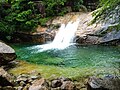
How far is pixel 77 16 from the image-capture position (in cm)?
2369

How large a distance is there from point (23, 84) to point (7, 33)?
1450 centimetres

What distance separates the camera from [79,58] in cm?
1552

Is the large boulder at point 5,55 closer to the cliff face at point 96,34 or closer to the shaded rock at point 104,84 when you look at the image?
the shaded rock at point 104,84

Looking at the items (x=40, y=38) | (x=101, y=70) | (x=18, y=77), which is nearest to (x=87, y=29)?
(x=40, y=38)

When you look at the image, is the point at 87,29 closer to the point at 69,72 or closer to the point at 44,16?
→ the point at 44,16

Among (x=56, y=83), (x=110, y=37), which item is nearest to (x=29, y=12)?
(x=110, y=37)

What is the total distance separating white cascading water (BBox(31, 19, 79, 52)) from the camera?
21016mm

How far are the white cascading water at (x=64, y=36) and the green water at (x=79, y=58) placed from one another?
1776 millimetres

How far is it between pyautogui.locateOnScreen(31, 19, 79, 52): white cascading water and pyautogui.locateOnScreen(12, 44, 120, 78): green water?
178 cm

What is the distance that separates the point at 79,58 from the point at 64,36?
22.2ft

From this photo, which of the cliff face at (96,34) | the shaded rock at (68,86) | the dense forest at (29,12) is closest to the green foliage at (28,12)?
the dense forest at (29,12)

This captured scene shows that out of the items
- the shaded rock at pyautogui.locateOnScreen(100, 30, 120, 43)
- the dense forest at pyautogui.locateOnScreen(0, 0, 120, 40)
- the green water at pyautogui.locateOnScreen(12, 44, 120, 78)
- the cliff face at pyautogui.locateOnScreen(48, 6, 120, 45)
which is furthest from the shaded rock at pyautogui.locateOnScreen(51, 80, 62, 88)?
the dense forest at pyautogui.locateOnScreen(0, 0, 120, 40)

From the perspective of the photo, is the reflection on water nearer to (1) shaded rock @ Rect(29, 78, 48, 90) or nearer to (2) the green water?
(2) the green water

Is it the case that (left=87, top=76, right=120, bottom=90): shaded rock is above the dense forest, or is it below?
below
